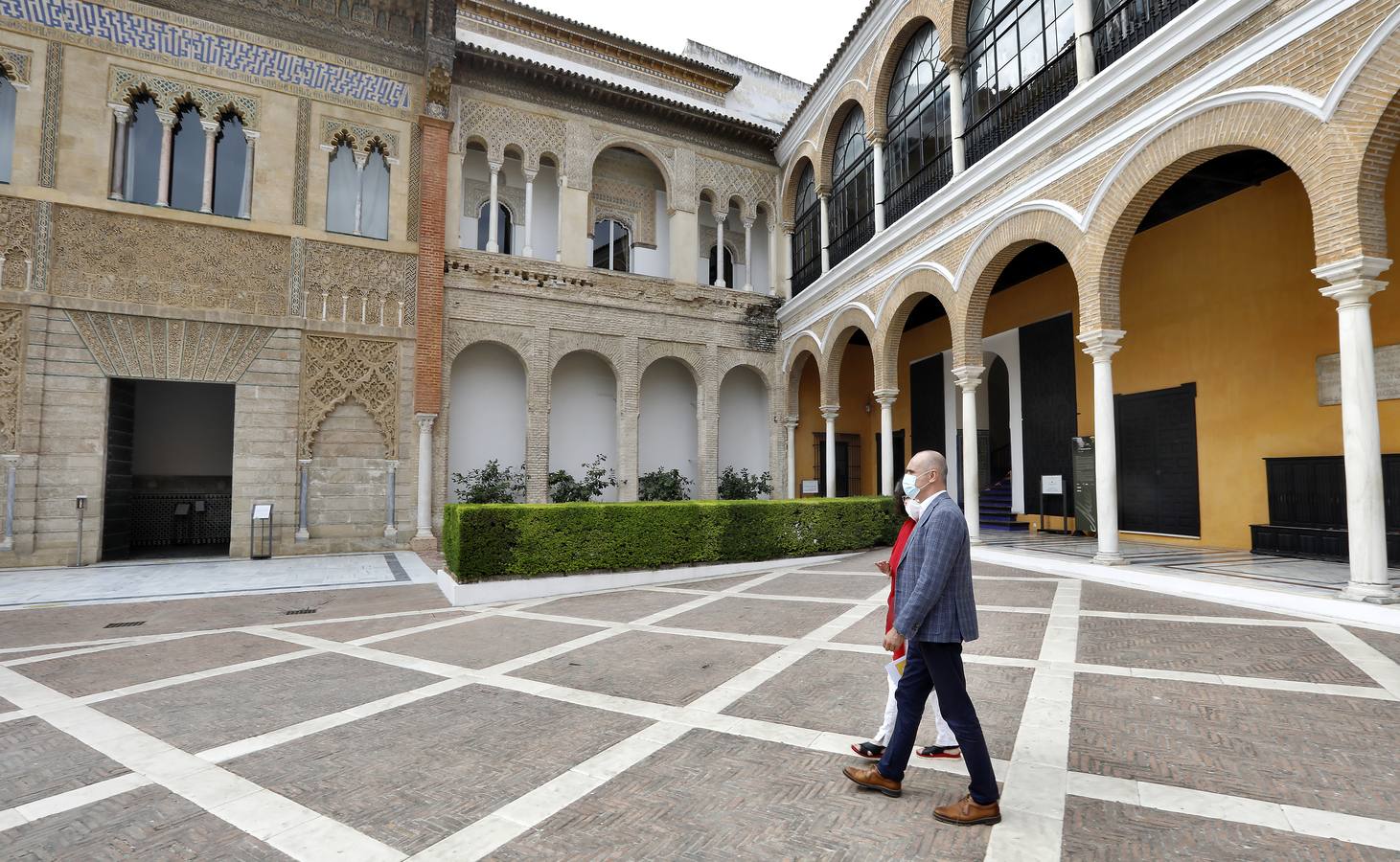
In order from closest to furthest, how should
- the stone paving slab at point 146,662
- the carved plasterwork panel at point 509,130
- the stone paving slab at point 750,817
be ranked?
the stone paving slab at point 750,817, the stone paving slab at point 146,662, the carved plasterwork panel at point 509,130

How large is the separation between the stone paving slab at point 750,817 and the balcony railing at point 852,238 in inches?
539

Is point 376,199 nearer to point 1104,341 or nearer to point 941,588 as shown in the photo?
point 1104,341

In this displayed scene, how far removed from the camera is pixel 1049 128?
364 inches

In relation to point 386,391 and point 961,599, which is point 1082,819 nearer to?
point 961,599

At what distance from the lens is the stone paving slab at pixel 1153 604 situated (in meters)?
6.36

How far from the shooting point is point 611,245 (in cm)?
1842

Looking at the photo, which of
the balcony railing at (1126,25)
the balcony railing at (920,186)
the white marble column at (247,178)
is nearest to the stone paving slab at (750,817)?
the balcony railing at (1126,25)

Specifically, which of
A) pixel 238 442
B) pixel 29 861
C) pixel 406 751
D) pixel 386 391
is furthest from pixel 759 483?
pixel 29 861

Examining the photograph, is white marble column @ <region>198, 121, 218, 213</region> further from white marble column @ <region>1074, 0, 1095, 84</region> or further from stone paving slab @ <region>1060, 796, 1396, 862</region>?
stone paving slab @ <region>1060, 796, 1396, 862</region>

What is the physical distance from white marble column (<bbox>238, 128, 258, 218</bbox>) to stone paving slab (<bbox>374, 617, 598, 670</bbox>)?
37.4 ft

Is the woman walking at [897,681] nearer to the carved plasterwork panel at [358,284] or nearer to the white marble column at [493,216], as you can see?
the carved plasterwork panel at [358,284]

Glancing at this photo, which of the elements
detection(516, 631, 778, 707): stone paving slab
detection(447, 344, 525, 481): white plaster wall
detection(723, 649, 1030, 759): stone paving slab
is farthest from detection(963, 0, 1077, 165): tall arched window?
detection(447, 344, 525, 481): white plaster wall

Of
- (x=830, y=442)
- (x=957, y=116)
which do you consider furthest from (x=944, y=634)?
(x=830, y=442)

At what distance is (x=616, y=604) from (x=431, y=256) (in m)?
Answer: 10.4
